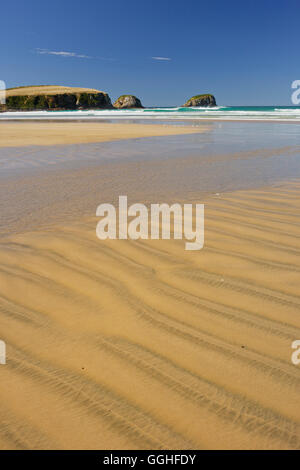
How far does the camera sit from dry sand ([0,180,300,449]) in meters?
1.31

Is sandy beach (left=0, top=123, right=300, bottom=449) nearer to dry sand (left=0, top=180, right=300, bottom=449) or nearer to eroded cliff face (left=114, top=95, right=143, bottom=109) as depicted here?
dry sand (left=0, top=180, right=300, bottom=449)

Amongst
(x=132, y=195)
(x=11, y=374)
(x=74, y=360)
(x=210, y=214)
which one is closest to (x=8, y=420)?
(x=11, y=374)

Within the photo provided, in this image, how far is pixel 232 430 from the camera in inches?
51.1

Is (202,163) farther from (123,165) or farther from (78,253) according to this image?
(78,253)

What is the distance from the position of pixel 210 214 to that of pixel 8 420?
2.85 meters

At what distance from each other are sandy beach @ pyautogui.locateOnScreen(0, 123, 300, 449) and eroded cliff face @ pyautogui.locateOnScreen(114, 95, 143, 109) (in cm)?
8889

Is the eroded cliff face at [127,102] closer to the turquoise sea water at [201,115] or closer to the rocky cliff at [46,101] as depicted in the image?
the rocky cliff at [46,101]

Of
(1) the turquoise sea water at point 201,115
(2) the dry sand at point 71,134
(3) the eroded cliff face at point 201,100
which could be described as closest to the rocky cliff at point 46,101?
(3) the eroded cliff face at point 201,100

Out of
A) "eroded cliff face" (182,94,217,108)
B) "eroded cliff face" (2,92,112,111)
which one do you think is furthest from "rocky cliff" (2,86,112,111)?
"eroded cliff face" (182,94,217,108)

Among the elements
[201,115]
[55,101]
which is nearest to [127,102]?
[55,101]

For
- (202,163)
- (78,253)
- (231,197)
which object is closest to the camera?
(78,253)

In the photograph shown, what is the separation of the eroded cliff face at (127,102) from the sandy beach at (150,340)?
3499 inches

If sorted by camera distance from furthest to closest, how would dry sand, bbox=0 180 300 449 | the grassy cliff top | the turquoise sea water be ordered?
the grassy cliff top < the turquoise sea water < dry sand, bbox=0 180 300 449

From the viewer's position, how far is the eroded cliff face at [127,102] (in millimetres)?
86375
